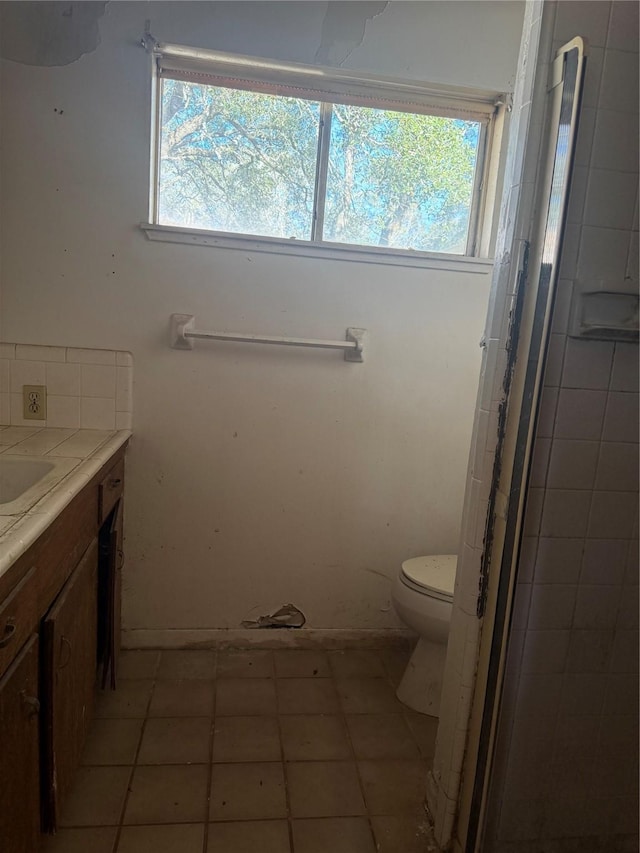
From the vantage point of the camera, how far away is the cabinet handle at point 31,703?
92 cm

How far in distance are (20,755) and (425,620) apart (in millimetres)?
1154

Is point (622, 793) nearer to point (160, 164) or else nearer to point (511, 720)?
point (511, 720)

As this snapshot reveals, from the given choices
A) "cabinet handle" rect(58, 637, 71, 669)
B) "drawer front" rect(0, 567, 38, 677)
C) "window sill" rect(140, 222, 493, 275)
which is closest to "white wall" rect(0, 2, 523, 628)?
"window sill" rect(140, 222, 493, 275)

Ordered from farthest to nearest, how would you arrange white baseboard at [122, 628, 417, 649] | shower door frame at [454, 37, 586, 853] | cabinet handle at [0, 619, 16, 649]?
white baseboard at [122, 628, 417, 649]
shower door frame at [454, 37, 586, 853]
cabinet handle at [0, 619, 16, 649]

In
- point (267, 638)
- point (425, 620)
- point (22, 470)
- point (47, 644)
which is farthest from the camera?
point (267, 638)

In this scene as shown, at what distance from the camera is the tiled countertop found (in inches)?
34.9

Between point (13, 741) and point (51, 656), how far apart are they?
0.55 ft

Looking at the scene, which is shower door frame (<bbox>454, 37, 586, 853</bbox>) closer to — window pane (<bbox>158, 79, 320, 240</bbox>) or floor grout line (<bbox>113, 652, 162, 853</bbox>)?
floor grout line (<bbox>113, 652, 162, 853</bbox>)

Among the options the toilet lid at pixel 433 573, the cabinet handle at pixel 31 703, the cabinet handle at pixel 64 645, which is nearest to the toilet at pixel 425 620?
the toilet lid at pixel 433 573

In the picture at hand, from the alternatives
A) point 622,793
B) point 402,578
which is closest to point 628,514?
point 622,793

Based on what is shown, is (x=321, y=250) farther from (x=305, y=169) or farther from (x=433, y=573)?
(x=433, y=573)

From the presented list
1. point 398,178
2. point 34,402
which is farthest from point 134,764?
point 398,178

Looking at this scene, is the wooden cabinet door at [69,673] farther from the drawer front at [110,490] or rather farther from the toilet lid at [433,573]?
the toilet lid at [433,573]

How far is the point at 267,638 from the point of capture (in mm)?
2082
